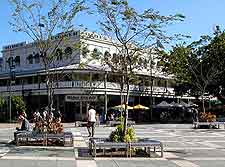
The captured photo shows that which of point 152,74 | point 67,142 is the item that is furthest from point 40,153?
point 152,74

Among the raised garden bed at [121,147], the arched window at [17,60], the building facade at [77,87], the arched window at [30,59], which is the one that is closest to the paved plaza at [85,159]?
the raised garden bed at [121,147]

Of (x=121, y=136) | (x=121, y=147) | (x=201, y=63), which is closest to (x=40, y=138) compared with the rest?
(x=121, y=136)

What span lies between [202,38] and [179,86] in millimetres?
10289

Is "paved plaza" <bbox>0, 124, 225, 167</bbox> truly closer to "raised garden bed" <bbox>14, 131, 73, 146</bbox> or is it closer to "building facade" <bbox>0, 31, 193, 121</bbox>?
"raised garden bed" <bbox>14, 131, 73, 146</bbox>

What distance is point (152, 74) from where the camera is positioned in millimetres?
68125

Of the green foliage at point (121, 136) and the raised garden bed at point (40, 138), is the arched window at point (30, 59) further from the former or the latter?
the green foliage at point (121, 136)

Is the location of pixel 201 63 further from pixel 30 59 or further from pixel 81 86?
pixel 30 59

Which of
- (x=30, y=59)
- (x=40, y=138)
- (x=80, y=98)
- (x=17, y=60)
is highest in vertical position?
(x=17, y=60)

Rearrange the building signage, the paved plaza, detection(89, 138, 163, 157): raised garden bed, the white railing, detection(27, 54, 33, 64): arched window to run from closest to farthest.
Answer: the paved plaza → detection(89, 138, 163, 157): raised garden bed → the white railing → the building signage → detection(27, 54, 33, 64): arched window


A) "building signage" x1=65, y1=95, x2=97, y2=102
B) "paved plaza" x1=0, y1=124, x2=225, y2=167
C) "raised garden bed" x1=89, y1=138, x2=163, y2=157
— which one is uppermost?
"building signage" x1=65, y1=95, x2=97, y2=102

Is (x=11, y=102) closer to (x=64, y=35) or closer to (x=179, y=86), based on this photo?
(x=179, y=86)

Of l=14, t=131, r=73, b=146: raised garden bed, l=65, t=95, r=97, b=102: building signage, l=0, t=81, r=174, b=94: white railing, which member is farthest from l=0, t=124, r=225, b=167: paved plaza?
l=65, t=95, r=97, b=102: building signage

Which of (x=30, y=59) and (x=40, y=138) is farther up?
(x=30, y=59)

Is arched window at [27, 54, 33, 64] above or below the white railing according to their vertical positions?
above
